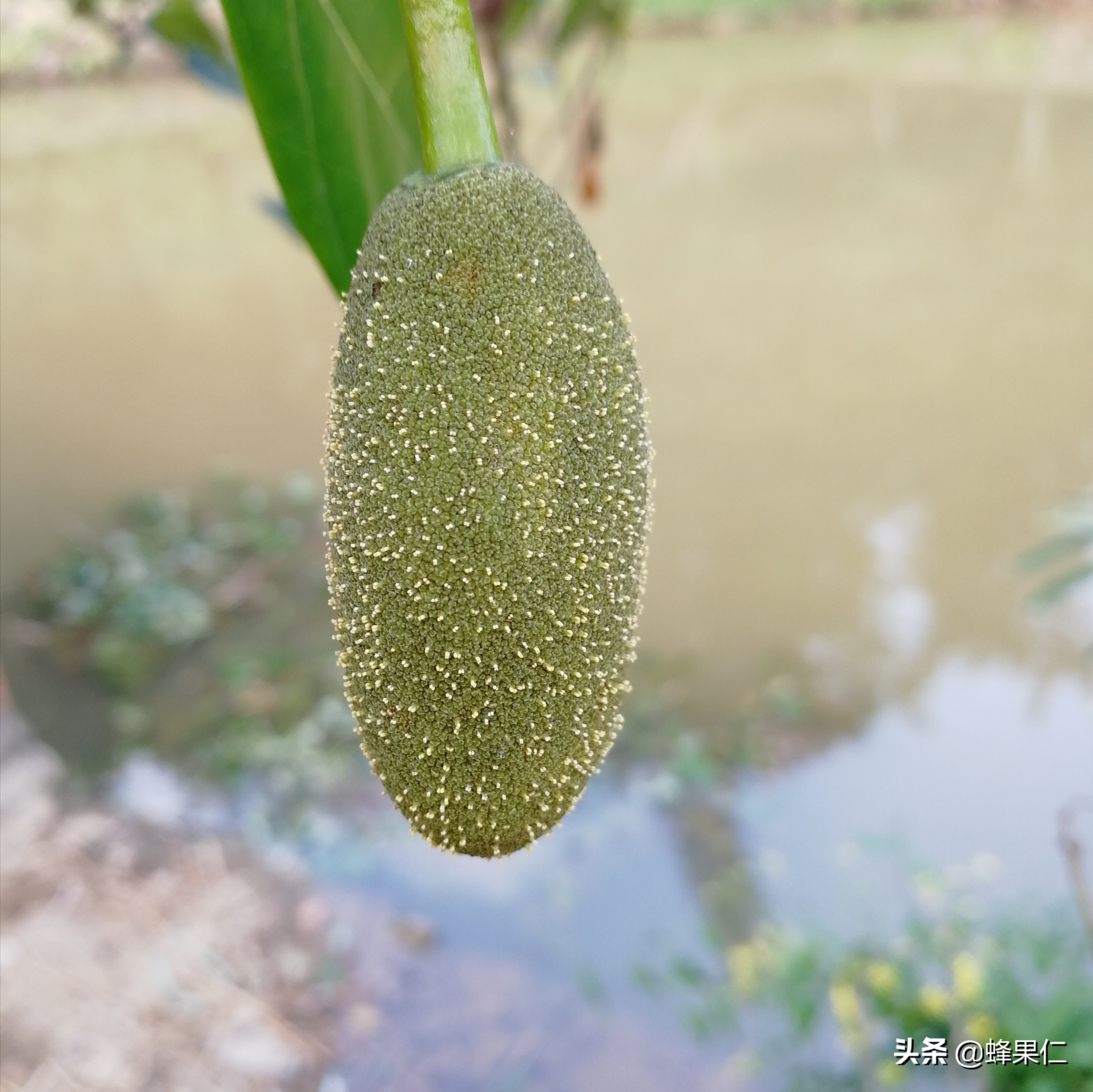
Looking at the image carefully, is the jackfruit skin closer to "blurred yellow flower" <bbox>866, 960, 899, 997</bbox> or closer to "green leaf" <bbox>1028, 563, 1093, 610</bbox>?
"green leaf" <bbox>1028, 563, 1093, 610</bbox>

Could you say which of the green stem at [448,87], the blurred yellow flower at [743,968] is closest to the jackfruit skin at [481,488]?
the green stem at [448,87]

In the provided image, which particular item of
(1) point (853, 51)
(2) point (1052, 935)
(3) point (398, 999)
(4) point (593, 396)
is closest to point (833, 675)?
(2) point (1052, 935)

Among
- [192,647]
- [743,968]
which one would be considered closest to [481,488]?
[743,968]

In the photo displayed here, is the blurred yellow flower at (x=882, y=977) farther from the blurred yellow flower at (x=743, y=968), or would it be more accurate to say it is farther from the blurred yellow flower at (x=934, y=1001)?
the blurred yellow flower at (x=743, y=968)

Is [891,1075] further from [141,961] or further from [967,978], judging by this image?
[141,961]

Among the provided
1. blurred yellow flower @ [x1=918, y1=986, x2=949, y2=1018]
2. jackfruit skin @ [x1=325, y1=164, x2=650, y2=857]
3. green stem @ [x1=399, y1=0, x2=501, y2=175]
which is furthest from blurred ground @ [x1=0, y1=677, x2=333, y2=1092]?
green stem @ [x1=399, y1=0, x2=501, y2=175]
